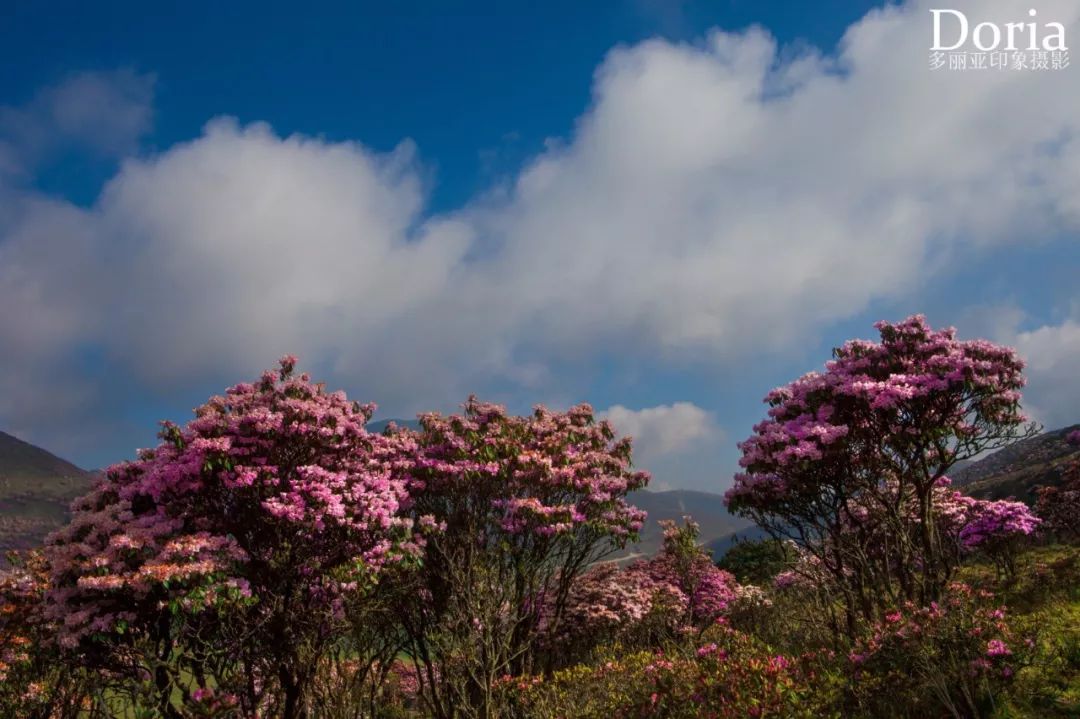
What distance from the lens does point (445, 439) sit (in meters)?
14.6

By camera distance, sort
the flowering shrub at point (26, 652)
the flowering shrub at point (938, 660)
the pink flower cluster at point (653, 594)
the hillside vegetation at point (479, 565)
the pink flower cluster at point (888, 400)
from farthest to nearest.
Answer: the pink flower cluster at point (653, 594), the flowering shrub at point (26, 652), the pink flower cluster at point (888, 400), the hillside vegetation at point (479, 565), the flowering shrub at point (938, 660)

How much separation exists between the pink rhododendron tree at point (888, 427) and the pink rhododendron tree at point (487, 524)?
4423 millimetres

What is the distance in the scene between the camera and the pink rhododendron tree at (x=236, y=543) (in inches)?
403

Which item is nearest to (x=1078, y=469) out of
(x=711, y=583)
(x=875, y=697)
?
(x=711, y=583)

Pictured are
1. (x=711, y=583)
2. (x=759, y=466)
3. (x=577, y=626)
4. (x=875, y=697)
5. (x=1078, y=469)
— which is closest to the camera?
(x=875, y=697)

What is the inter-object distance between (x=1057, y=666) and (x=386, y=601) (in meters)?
12.3

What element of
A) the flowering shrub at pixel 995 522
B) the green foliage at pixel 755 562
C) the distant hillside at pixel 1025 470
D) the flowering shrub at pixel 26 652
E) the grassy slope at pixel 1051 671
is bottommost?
the flowering shrub at pixel 26 652

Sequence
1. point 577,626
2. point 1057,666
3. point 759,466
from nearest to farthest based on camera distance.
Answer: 1. point 1057,666
2. point 759,466
3. point 577,626

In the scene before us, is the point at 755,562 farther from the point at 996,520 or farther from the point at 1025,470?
the point at 1025,470

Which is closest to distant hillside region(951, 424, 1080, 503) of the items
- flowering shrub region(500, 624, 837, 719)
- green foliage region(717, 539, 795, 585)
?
green foliage region(717, 539, 795, 585)

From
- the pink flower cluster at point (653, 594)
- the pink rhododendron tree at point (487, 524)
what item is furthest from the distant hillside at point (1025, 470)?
the pink rhododendron tree at point (487, 524)

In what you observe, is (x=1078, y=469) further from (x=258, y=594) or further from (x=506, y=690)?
(x=258, y=594)

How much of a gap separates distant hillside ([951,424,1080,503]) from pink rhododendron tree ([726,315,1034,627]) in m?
31.6

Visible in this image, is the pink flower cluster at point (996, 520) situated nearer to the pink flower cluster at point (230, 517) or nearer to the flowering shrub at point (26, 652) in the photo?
the pink flower cluster at point (230, 517)
